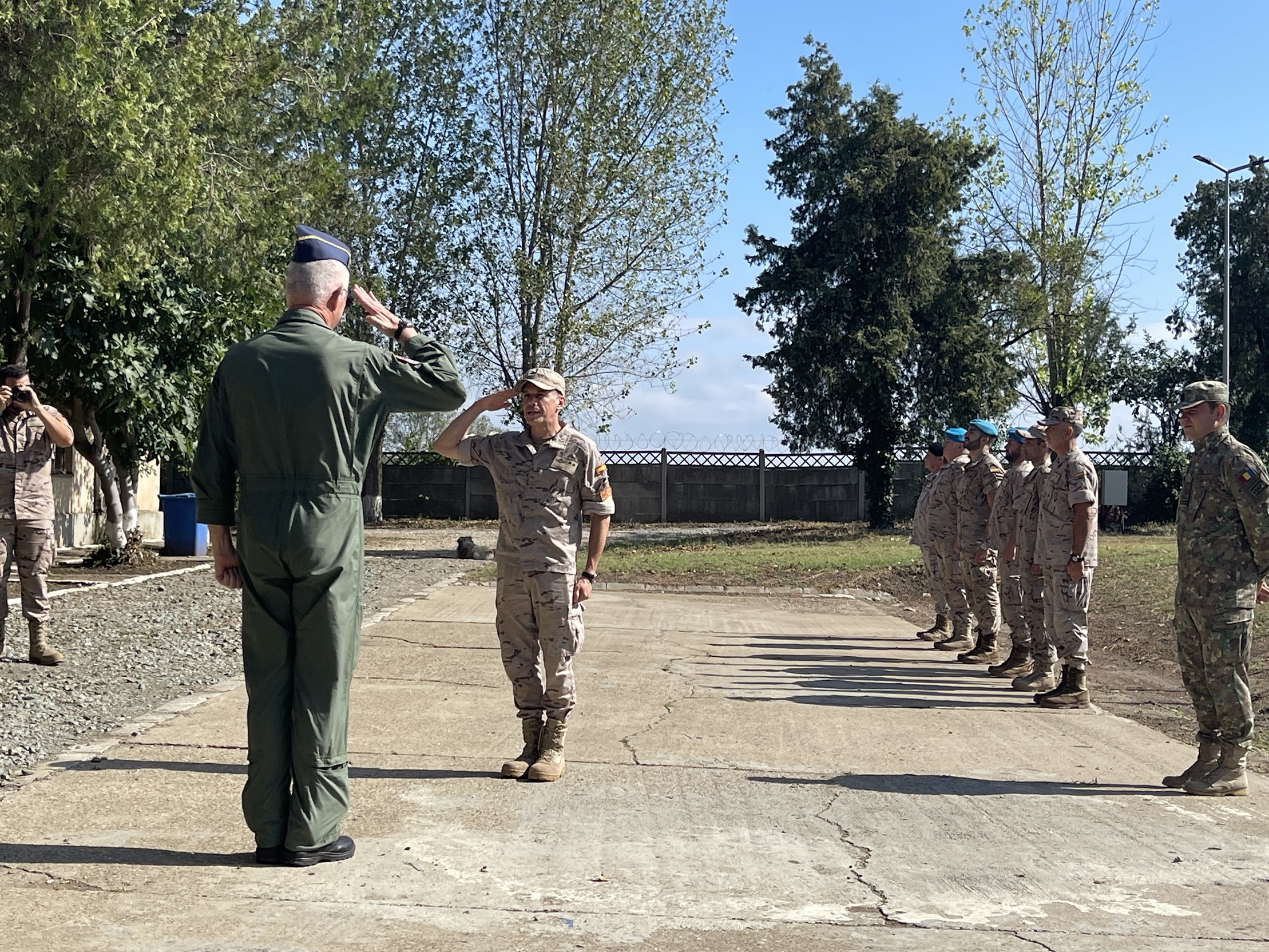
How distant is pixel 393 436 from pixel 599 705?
122ft

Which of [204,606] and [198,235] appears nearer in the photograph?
[204,606]

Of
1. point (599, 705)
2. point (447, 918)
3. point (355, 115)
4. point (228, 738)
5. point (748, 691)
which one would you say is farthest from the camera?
point (355, 115)

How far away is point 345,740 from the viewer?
16.2 ft

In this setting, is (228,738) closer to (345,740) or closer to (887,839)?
(345,740)

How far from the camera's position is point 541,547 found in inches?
255

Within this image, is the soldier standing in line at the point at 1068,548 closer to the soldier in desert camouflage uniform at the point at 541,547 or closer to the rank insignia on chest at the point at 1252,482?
the rank insignia on chest at the point at 1252,482

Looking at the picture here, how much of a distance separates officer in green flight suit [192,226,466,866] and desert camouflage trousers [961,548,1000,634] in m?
7.92

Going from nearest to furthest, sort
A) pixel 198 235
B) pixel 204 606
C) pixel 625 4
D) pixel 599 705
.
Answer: pixel 599 705
pixel 204 606
pixel 198 235
pixel 625 4

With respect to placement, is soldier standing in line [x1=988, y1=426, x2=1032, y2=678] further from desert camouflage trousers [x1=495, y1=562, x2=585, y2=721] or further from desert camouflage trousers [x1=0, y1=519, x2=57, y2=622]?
desert camouflage trousers [x1=0, y1=519, x2=57, y2=622]

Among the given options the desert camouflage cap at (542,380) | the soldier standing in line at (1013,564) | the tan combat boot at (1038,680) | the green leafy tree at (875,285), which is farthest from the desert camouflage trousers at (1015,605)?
the green leafy tree at (875,285)

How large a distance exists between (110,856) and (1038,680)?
7.23 meters

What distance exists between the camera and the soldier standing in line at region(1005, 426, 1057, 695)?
10.1 m

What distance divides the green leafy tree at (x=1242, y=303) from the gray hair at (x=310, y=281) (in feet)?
130

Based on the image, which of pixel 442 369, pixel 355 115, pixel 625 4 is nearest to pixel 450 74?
pixel 625 4
